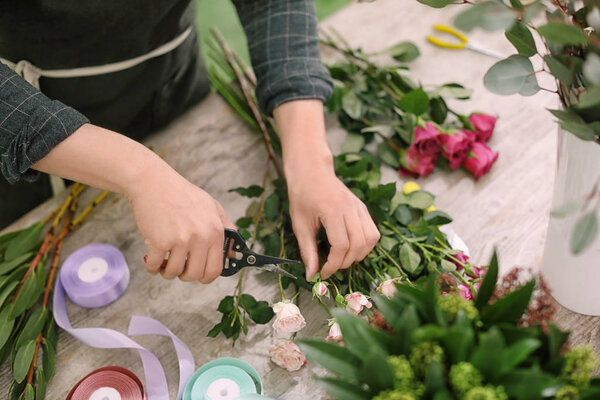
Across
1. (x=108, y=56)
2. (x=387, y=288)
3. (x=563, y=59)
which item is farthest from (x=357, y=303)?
(x=108, y=56)

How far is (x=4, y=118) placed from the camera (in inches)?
27.8

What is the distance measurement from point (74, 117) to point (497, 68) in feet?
1.71

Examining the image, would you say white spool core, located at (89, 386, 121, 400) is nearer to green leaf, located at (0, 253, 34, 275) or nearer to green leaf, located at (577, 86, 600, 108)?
green leaf, located at (0, 253, 34, 275)

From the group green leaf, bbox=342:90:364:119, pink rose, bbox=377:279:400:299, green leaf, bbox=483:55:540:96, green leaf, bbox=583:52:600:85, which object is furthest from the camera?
green leaf, bbox=342:90:364:119

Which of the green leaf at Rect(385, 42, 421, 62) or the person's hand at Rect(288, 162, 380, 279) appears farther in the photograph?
the green leaf at Rect(385, 42, 421, 62)

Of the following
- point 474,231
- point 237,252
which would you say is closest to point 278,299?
point 237,252

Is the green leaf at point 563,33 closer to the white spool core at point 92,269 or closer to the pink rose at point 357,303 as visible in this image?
the pink rose at point 357,303

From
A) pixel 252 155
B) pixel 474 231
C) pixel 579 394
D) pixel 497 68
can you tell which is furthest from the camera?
pixel 252 155

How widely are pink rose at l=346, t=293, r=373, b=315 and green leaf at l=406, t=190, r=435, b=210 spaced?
0.71 feet

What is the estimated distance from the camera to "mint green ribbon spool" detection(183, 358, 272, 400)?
0.68 m

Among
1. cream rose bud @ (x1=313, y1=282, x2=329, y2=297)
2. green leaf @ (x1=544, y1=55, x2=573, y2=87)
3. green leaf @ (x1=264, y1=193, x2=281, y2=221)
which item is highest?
green leaf @ (x1=544, y1=55, x2=573, y2=87)

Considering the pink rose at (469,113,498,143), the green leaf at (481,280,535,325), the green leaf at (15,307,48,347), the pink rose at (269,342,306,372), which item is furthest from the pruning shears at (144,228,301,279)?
the pink rose at (469,113,498,143)

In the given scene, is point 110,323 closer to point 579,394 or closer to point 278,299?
point 278,299

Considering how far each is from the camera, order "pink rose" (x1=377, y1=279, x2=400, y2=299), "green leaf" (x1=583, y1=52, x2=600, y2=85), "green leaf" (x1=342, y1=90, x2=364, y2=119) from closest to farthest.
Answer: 1. "green leaf" (x1=583, y1=52, x2=600, y2=85)
2. "pink rose" (x1=377, y1=279, x2=400, y2=299)
3. "green leaf" (x1=342, y1=90, x2=364, y2=119)
